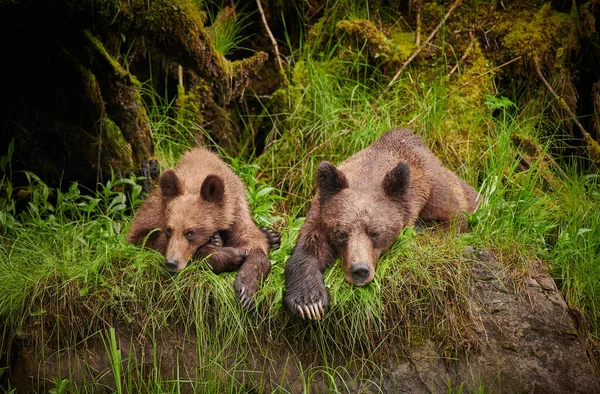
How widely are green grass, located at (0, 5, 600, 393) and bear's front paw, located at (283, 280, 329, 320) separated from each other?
140mm

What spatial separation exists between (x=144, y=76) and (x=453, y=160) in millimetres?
3804

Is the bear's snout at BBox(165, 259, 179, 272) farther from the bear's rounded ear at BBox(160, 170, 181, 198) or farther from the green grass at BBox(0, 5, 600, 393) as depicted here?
the bear's rounded ear at BBox(160, 170, 181, 198)

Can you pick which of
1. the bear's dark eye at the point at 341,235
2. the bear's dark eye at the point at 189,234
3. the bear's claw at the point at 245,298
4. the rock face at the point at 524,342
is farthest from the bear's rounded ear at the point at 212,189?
the rock face at the point at 524,342

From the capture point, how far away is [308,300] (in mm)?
6066

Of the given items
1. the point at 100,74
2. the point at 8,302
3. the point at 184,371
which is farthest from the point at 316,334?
the point at 100,74

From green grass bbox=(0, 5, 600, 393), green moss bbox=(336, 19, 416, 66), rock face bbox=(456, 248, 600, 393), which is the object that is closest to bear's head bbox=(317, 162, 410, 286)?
green grass bbox=(0, 5, 600, 393)

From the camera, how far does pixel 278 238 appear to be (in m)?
7.37

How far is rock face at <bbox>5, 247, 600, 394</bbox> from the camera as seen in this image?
6230mm

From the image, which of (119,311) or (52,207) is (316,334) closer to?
(119,311)

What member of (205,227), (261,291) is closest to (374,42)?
(205,227)

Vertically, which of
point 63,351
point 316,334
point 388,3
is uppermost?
point 388,3

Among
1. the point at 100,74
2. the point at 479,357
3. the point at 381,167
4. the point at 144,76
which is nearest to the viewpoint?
the point at 479,357

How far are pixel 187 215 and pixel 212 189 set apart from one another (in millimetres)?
329

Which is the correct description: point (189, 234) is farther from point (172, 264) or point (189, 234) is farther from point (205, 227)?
point (172, 264)
